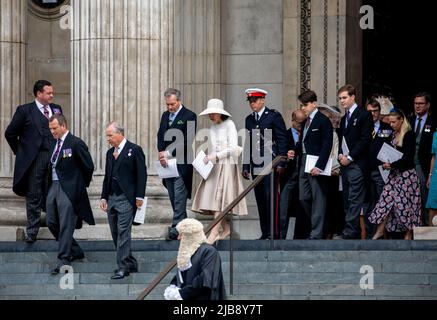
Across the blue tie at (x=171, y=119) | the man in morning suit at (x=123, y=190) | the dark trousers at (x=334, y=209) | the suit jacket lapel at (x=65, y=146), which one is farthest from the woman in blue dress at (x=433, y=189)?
the suit jacket lapel at (x=65, y=146)

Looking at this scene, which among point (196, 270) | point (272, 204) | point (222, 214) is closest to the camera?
point (196, 270)

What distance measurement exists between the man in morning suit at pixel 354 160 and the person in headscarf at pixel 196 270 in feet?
16.0

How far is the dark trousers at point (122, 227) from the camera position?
21812 mm

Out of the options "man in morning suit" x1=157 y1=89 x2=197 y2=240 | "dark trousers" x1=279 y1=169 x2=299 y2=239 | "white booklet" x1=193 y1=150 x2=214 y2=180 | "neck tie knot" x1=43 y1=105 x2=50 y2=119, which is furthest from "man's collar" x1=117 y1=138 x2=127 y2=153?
"dark trousers" x1=279 y1=169 x2=299 y2=239

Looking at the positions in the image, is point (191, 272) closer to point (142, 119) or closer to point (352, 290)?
point (352, 290)

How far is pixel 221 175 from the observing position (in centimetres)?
2345

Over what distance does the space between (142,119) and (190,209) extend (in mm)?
1396

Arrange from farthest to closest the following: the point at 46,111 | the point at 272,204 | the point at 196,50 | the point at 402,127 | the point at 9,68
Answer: the point at 196,50 → the point at 9,68 → the point at 46,111 → the point at 402,127 → the point at 272,204

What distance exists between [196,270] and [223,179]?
5056 mm

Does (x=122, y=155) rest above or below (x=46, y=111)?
below

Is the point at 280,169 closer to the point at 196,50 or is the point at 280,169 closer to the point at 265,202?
the point at 265,202

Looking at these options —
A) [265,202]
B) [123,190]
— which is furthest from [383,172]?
[123,190]

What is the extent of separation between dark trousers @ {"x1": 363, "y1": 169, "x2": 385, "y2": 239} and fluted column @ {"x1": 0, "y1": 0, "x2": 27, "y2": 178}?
16.2 feet

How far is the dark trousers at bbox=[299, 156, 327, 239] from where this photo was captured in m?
23.2
